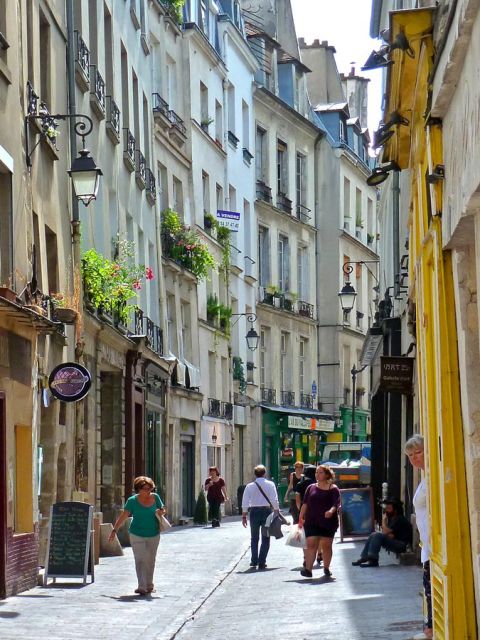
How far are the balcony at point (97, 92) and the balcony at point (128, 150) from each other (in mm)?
2884

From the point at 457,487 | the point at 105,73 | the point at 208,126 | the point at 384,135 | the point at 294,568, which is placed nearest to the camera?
the point at 457,487

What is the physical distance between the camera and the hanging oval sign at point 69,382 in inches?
747

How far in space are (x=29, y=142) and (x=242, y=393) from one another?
30673 millimetres

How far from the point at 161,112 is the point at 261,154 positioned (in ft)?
55.7

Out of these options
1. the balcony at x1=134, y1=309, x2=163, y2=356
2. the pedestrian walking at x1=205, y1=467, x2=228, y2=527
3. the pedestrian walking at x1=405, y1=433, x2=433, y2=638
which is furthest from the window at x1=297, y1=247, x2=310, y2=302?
the pedestrian walking at x1=405, y1=433, x2=433, y2=638

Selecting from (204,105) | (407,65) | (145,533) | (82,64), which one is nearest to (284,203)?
(204,105)

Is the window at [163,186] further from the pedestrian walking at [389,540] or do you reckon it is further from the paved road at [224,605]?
the pedestrian walking at [389,540]

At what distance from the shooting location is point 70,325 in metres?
21.9

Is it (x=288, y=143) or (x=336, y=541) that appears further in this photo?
(x=288, y=143)

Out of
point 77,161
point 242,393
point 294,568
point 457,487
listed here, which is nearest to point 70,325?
point 77,161

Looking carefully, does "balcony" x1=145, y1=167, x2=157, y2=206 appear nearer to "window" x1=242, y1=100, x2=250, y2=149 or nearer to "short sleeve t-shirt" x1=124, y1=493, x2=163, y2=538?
"window" x1=242, y1=100, x2=250, y2=149

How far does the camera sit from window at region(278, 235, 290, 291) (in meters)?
55.1

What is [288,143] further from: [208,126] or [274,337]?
[208,126]

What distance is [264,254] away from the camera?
53.5 metres
